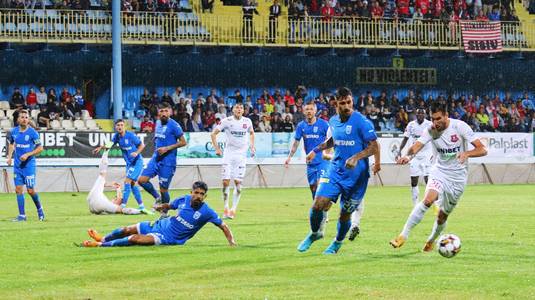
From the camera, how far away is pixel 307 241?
956cm

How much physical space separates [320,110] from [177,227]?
24.9 metres

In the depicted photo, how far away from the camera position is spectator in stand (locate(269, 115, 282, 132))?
32500mm

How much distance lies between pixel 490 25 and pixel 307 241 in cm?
3154

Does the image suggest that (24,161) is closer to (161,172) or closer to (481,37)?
(161,172)

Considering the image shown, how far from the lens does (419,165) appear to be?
727 inches

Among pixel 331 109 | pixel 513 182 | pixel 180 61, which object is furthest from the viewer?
pixel 180 61

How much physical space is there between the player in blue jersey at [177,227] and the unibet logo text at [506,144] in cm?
2515

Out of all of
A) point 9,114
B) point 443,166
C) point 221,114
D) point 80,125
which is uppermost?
point 9,114

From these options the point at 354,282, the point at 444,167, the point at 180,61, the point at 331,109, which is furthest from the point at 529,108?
the point at 354,282

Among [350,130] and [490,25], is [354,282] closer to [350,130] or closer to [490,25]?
[350,130]

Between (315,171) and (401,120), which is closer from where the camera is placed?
(315,171)

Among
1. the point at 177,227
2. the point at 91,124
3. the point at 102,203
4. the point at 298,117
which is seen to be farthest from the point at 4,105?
the point at 177,227

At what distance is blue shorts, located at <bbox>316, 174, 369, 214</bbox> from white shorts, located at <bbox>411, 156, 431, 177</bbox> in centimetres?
927

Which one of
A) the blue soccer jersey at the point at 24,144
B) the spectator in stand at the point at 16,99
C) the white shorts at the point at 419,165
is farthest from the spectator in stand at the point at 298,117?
the blue soccer jersey at the point at 24,144
